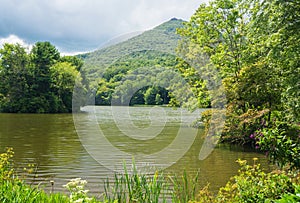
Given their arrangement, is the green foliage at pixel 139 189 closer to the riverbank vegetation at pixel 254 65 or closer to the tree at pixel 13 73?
the riverbank vegetation at pixel 254 65

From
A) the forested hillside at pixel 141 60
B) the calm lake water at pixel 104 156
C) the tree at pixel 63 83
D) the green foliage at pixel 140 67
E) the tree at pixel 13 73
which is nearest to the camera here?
the calm lake water at pixel 104 156

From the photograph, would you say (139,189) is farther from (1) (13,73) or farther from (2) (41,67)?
(2) (41,67)

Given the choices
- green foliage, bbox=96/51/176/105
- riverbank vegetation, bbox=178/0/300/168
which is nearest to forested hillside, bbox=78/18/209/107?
green foliage, bbox=96/51/176/105

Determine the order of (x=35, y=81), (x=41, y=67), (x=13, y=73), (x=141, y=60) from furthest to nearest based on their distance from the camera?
1. (x=41, y=67)
2. (x=35, y=81)
3. (x=13, y=73)
4. (x=141, y=60)

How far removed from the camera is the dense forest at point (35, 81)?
4594 cm

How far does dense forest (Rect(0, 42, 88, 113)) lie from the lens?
45938mm

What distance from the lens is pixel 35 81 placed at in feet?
162

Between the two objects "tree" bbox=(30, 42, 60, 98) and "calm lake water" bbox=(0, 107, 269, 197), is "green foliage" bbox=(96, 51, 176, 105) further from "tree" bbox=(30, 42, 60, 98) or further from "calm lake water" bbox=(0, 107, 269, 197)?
"tree" bbox=(30, 42, 60, 98)

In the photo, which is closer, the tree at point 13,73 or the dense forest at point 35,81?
the dense forest at point 35,81

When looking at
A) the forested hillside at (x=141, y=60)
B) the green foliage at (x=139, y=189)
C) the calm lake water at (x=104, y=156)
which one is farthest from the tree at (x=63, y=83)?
the green foliage at (x=139, y=189)

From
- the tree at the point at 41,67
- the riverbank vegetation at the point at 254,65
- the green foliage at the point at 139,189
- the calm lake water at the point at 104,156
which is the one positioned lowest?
the calm lake water at the point at 104,156

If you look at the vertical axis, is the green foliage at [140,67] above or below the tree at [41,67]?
below

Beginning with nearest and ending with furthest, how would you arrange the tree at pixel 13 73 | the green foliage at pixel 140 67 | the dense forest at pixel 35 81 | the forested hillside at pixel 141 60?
the forested hillside at pixel 141 60 → the green foliage at pixel 140 67 → the dense forest at pixel 35 81 → the tree at pixel 13 73

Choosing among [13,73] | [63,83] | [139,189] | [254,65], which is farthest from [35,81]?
[139,189]
